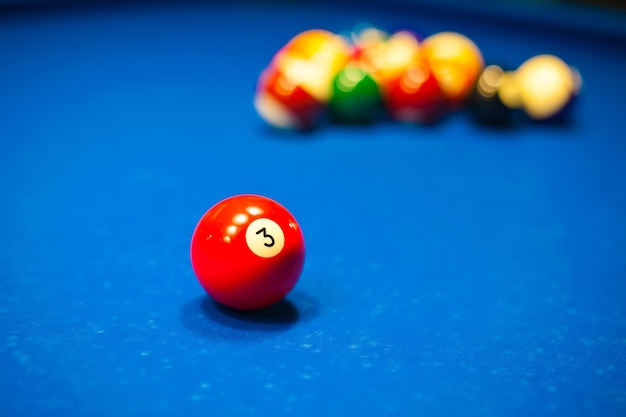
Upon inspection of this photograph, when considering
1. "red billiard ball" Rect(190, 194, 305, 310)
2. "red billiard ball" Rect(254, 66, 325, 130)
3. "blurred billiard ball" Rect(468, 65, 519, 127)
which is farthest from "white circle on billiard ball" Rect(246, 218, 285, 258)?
"blurred billiard ball" Rect(468, 65, 519, 127)

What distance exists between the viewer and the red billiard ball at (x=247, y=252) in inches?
111

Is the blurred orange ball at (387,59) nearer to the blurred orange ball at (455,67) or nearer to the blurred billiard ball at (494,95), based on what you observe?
the blurred orange ball at (455,67)

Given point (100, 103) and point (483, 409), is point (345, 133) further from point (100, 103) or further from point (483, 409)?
point (483, 409)

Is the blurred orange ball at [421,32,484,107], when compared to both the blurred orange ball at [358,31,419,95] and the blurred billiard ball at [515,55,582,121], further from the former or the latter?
the blurred billiard ball at [515,55,582,121]

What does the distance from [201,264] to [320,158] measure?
2.01 meters

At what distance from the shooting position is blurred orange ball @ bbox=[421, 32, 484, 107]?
5.52 meters

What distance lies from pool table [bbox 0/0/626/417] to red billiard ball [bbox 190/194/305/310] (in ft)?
0.44

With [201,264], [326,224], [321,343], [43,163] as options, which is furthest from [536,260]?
[43,163]

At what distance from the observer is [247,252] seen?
9.25 feet

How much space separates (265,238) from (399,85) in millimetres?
2647

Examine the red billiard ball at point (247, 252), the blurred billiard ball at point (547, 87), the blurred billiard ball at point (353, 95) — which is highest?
the blurred billiard ball at point (547, 87)

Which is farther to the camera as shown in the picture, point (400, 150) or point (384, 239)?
point (400, 150)

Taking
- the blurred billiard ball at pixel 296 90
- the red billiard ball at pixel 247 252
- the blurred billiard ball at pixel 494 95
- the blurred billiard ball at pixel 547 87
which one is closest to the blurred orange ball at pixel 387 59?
the blurred billiard ball at pixel 296 90

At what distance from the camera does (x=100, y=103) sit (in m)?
5.55
